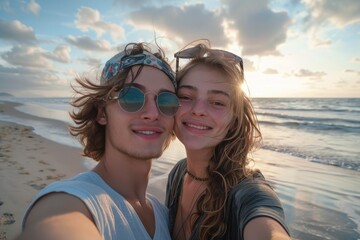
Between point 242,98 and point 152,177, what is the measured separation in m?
4.30

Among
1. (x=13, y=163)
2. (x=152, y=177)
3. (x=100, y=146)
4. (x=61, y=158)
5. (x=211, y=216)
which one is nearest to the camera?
(x=211, y=216)

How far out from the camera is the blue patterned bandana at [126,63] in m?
2.51

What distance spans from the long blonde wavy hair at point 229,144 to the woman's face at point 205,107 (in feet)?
0.25

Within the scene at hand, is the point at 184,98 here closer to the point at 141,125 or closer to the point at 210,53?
the point at 210,53

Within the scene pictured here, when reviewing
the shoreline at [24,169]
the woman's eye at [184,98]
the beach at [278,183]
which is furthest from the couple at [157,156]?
the beach at [278,183]

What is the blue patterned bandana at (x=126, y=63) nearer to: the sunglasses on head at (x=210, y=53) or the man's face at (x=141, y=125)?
the man's face at (x=141, y=125)

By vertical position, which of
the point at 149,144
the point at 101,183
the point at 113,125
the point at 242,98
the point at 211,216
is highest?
the point at 242,98

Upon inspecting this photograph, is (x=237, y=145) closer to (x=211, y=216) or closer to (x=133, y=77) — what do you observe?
(x=211, y=216)

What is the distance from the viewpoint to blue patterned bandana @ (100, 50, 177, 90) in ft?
8.25

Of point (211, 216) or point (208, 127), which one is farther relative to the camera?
point (208, 127)

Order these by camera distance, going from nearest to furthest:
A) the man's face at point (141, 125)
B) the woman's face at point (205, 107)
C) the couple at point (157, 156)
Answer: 1. the couple at point (157, 156)
2. the man's face at point (141, 125)
3. the woman's face at point (205, 107)

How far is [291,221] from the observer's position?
181 inches

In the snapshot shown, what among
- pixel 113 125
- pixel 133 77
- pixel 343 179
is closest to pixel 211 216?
pixel 113 125

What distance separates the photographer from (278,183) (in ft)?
21.5
